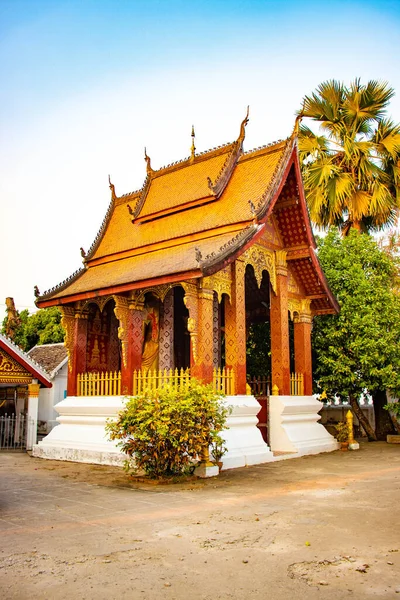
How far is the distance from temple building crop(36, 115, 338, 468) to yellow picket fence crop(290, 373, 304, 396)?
3 centimetres

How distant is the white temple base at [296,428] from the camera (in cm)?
1203

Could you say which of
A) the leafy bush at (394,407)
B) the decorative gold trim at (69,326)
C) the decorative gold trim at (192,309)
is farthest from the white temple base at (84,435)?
the leafy bush at (394,407)

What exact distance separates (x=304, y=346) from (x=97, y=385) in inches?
200

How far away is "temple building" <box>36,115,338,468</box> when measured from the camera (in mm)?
10719

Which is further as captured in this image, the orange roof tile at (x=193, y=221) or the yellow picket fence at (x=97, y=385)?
the yellow picket fence at (x=97, y=385)

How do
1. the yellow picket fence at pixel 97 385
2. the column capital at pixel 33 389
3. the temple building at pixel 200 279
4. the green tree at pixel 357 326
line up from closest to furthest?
the temple building at pixel 200 279, the yellow picket fence at pixel 97 385, the green tree at pixel 357 326, the column capital at pixel 33 389

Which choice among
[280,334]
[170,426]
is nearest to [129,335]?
[280,334]

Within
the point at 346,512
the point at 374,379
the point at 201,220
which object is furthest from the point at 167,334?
the point at 346,512

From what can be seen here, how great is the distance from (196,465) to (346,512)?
3.22m

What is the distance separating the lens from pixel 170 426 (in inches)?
325

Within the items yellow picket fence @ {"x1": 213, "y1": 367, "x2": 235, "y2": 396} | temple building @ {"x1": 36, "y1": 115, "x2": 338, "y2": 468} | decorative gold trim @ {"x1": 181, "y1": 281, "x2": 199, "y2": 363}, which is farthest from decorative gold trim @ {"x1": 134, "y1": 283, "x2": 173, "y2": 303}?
yellow picket fence @ {"x1": 213, "y1": 367, "x2": 235, "y2": 396}

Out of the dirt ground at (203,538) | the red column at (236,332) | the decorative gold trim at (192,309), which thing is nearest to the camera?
the dirt ground at (203,538)

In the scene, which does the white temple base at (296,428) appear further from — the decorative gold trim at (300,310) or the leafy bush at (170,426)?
the leafy bush at (170,426)

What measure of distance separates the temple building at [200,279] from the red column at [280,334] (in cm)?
2
